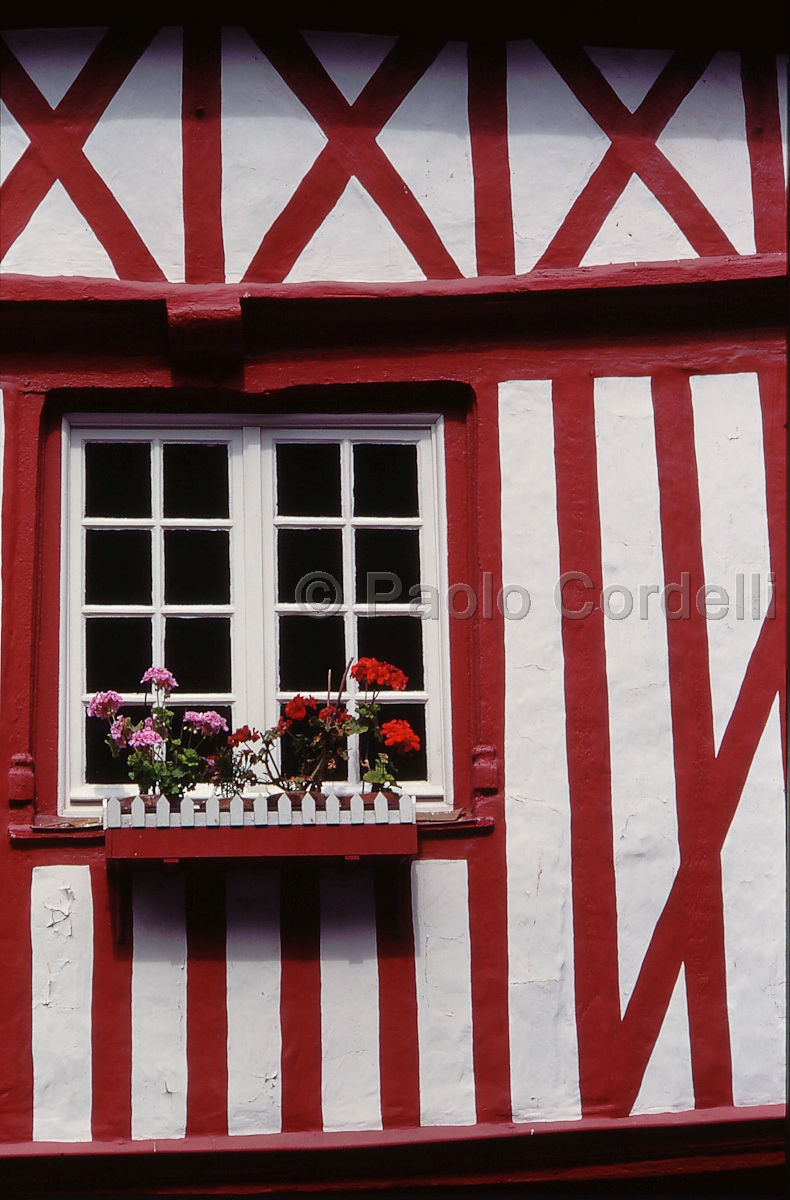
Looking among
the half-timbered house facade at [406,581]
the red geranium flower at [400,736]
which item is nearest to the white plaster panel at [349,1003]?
the half-timbered house facade at [406,581]

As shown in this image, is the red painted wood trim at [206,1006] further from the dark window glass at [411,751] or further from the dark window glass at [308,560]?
the dark window glass at [308,560]

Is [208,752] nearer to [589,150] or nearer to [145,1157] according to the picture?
[145,1157]

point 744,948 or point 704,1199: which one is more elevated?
point 744,948

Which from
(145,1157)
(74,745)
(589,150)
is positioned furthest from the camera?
(589,150)

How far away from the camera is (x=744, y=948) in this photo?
4852mm

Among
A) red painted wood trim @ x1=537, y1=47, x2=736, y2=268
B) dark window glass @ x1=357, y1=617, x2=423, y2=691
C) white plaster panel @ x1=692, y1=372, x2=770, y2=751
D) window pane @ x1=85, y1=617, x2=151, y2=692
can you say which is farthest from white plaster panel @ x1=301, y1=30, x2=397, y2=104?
window pane @ x1=85, y1=617, x2=151, y2=692

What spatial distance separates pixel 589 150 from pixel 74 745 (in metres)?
2.84

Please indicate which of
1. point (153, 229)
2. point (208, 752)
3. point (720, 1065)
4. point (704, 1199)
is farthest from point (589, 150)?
point (704, 1199)

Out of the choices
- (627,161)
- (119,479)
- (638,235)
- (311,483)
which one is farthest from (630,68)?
(119,479)

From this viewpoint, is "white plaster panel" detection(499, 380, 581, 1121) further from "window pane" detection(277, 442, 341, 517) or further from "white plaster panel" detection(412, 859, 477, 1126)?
"window pane" detection(277, 442, 341, 517)

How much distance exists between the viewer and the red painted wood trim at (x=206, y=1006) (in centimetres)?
463

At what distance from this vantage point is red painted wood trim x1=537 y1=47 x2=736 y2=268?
529 cm

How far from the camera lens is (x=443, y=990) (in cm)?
475

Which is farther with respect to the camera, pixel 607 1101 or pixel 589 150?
pixel 589 150
